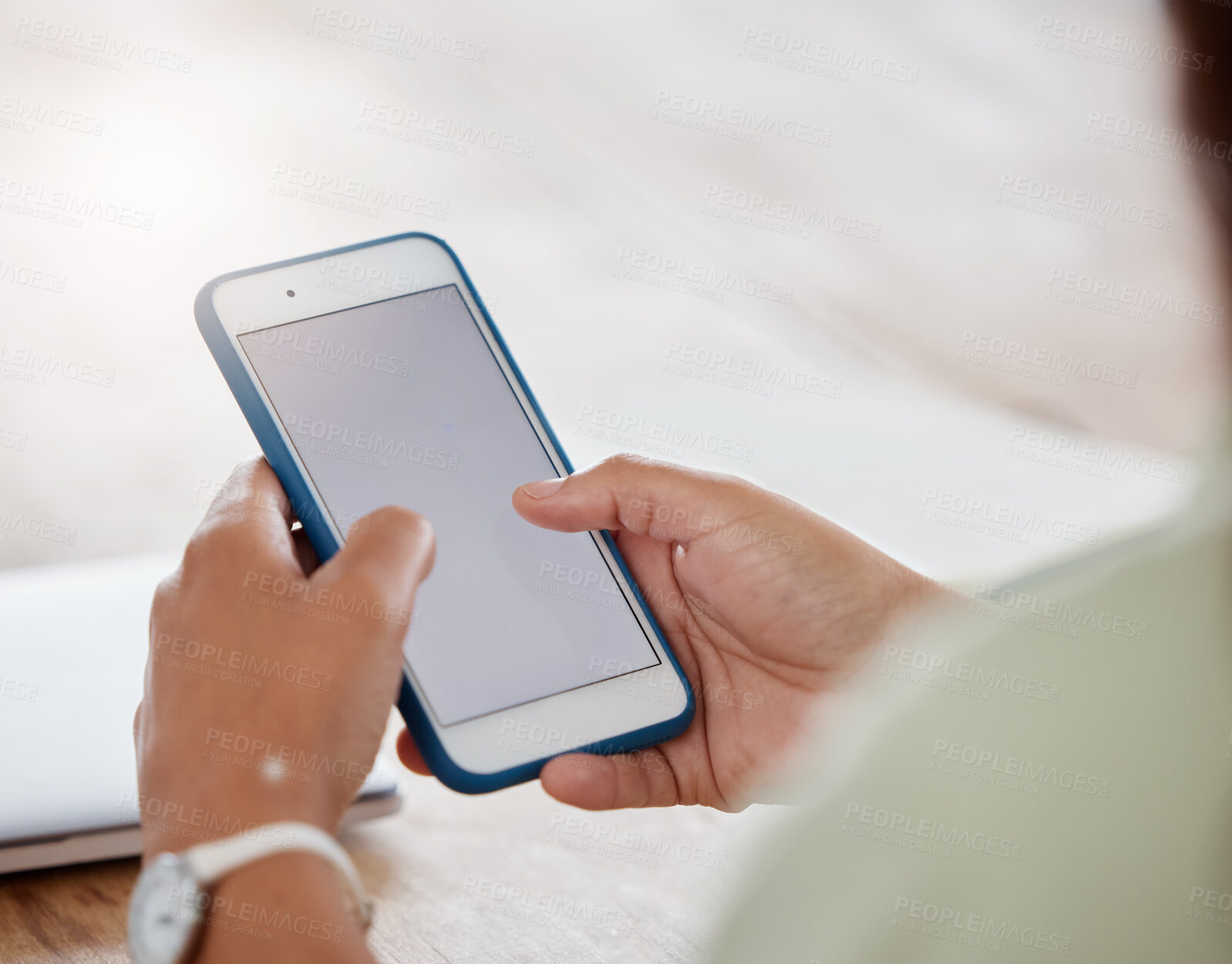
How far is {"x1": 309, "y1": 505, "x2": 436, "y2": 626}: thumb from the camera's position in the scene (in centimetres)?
44

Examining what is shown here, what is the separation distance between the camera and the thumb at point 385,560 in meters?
0.44

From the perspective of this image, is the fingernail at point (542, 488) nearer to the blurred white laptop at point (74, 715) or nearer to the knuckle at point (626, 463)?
the knuckle at point (626, 463)

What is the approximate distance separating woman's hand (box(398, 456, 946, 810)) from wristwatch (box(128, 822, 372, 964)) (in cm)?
28

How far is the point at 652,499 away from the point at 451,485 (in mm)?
138

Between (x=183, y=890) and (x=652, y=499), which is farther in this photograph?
(x=652, y=499)

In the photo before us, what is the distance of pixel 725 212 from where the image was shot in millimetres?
1541

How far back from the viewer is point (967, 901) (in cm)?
28

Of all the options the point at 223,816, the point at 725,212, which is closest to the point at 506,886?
the point at 223,816

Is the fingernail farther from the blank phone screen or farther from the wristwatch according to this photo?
the wristwatch

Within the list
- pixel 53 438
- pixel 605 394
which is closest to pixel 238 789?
pixel 53 438

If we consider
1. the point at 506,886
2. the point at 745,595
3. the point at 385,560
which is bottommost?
the point at 506,886

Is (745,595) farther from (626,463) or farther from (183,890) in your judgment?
(183,890)

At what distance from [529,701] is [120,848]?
9.3 inches

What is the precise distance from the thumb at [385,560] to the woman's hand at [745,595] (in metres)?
0.15
